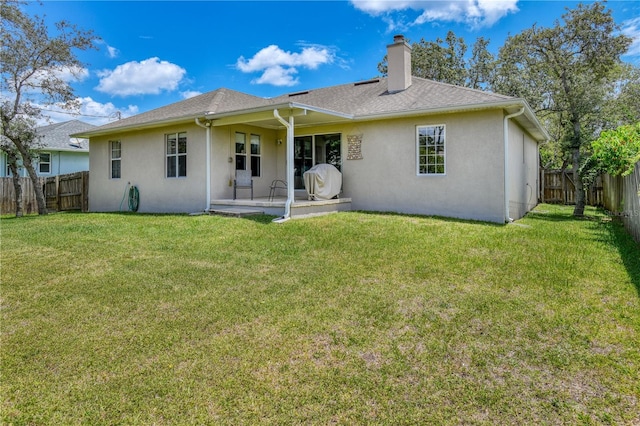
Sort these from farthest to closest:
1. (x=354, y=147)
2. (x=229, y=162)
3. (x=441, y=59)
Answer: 1. (x=441, y=59)
2. (x=229, y=162)
3. (x=354, y=147)

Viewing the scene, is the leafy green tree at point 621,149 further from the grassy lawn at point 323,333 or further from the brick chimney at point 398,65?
the brick chimney at point 398,65

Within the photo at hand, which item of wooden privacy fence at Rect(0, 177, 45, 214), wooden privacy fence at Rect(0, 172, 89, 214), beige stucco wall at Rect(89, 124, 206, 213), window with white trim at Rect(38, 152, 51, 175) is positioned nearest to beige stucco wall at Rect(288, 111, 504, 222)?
beige stucco wall at Rect(89, 124, 206, 213)

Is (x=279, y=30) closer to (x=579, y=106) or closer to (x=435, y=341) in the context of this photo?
(x=579, y=106)

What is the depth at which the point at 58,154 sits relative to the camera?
64.9 feet

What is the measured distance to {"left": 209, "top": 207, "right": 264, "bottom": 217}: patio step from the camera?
387 inches

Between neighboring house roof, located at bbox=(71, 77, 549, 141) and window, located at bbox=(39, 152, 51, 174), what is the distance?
24.0 ft

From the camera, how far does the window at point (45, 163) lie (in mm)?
19125

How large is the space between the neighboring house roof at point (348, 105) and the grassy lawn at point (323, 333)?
3926 millimetres

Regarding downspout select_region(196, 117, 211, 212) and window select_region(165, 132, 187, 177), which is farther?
window select_region(165, 132, 187, 177)

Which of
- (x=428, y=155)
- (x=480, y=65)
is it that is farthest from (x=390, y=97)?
(x=480, y=65)

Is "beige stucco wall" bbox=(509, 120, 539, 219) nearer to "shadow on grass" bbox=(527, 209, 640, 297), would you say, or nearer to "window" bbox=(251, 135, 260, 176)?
"shadow on grass" bbox=(527, 209, 640, 297)

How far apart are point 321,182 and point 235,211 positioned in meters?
2.36

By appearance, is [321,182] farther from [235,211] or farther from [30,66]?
[30,66]

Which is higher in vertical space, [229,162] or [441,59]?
[441,59]
